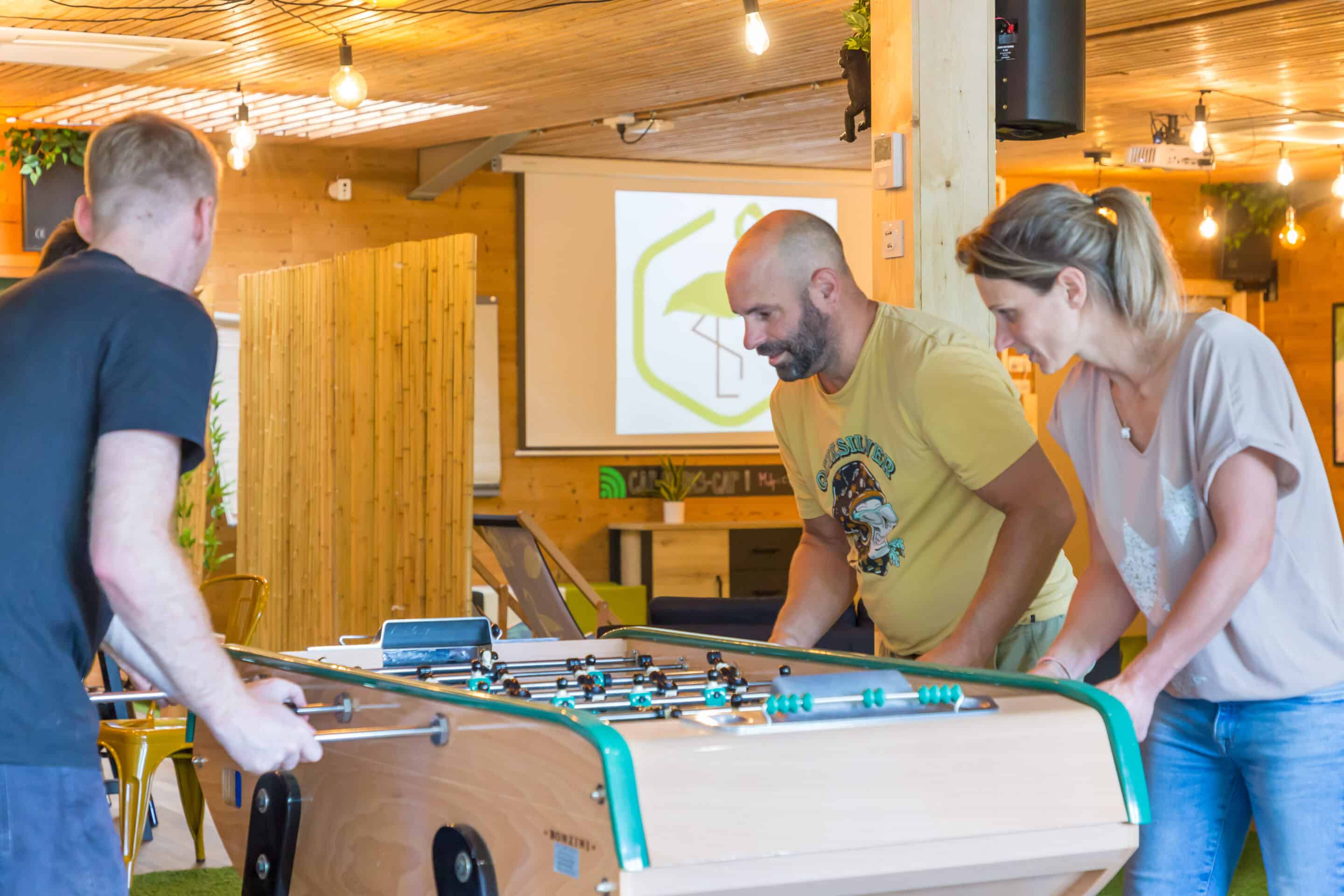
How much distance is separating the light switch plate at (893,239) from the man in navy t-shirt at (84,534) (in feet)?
7.53

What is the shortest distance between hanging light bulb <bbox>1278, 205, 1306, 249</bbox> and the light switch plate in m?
6.73

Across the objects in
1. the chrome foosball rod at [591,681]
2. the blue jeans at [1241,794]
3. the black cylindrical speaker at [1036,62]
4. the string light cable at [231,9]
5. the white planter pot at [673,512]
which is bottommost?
the white planter pot at [673,512]

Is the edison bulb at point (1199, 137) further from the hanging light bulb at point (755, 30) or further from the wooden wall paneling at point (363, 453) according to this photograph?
the wooden wall paneling at point (363, 453)

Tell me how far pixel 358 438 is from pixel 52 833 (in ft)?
17.4

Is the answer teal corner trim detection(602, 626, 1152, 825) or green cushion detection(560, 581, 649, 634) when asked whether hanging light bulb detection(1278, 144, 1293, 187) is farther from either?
teal corner trim detection(602, 626, 1152, 825)

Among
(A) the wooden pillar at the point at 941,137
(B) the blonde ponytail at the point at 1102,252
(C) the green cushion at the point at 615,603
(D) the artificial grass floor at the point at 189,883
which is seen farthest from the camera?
(C) the green cushion at the point at 615,603

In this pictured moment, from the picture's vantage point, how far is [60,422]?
186 cm

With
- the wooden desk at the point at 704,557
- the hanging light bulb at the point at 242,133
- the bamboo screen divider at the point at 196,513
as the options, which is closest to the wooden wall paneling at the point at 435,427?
the hanging light bulb at the point at 242,133

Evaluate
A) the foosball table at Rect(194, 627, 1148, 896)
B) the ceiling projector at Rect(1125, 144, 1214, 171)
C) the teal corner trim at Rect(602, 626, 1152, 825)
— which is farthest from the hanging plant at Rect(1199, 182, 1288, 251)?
the foosball table at Rect(194, 627, 1148, 896)

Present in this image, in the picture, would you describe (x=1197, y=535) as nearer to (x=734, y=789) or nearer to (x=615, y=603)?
(x=734, y=789)

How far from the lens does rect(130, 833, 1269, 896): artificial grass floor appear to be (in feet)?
14.8

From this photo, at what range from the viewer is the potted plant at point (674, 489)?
32.4ft

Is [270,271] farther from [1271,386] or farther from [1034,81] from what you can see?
[1271,386]

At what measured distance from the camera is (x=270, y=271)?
8.09 meters
